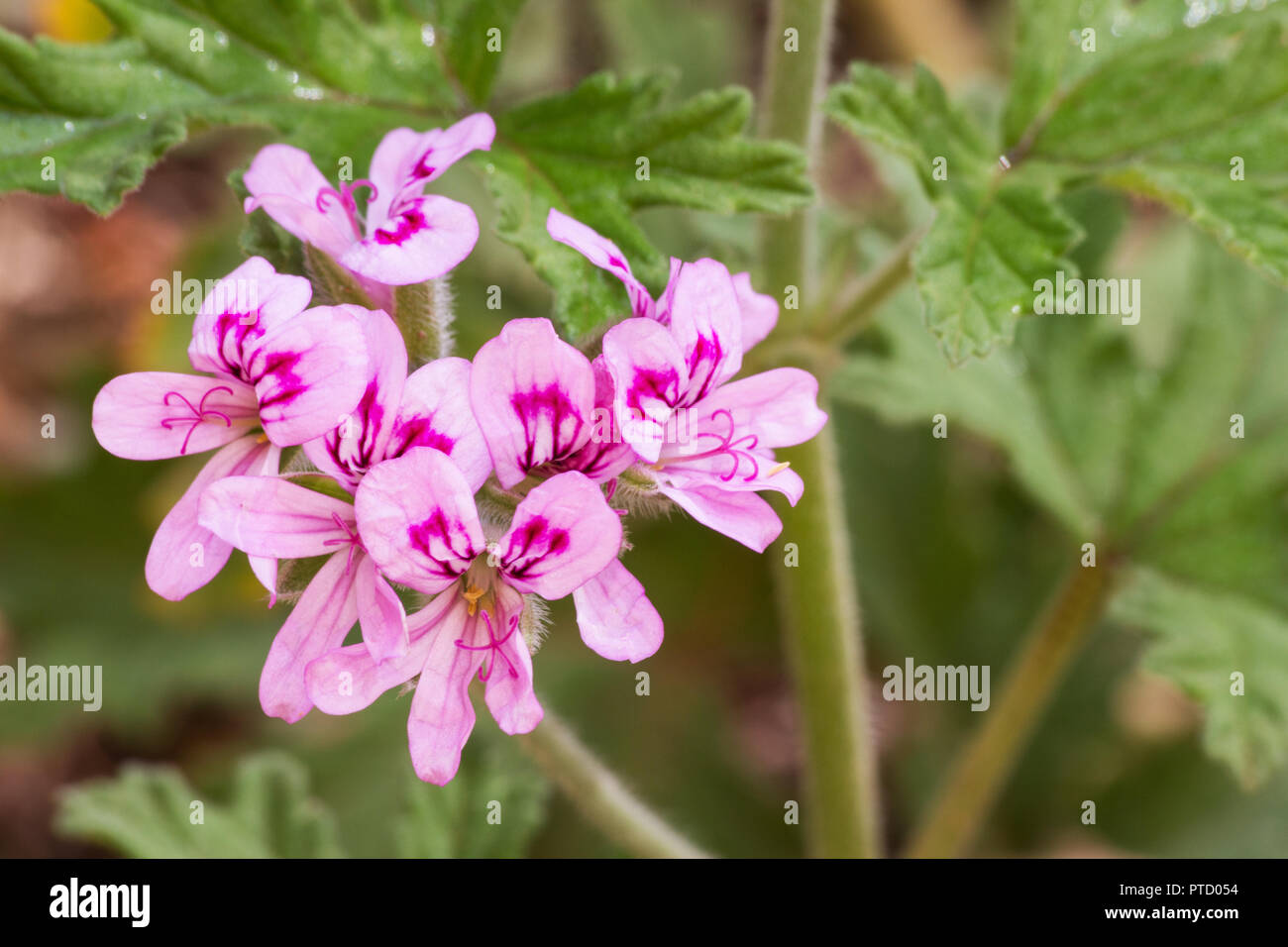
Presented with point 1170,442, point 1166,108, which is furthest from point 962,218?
point 1170,442

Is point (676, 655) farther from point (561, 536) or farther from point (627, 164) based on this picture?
point (561, 536)

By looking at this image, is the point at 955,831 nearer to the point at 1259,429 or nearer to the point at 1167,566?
the point at 1167,566

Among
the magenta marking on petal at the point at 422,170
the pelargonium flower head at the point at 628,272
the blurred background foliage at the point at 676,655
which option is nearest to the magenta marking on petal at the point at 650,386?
the pelargonium flower head at the point at 628,272

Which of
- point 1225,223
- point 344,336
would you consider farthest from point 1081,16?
point 344,336

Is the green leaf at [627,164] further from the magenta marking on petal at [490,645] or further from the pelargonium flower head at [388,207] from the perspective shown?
the magenta marking on petal at [490,645]

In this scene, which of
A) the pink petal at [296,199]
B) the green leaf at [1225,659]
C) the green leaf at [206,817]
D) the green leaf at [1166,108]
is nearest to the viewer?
the pink petal at [296,199]
